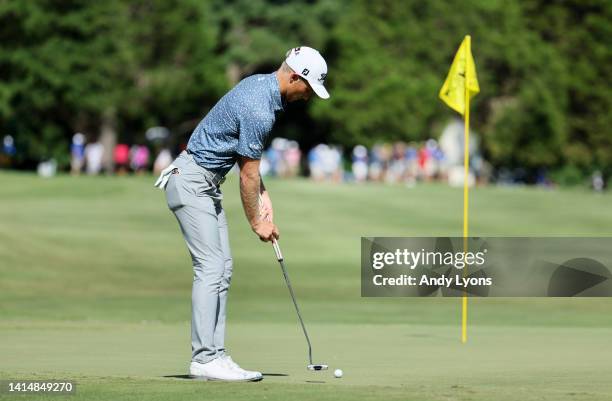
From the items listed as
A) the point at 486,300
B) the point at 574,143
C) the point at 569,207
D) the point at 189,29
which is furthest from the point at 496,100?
the point at 486,300

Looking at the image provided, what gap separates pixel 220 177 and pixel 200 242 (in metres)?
0.51

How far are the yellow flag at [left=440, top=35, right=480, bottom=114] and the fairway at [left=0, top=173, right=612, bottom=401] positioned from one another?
256cm

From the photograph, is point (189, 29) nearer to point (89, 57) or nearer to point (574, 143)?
point (89, 57)

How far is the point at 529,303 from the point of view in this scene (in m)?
24.1

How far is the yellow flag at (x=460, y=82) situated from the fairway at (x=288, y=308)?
101 inches

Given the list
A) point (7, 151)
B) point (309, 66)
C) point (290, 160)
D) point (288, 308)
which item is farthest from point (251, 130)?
point (7, 151)

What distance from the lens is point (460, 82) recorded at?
15.9 metres

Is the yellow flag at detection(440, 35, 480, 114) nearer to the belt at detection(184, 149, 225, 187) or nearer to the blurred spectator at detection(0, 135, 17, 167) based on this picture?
the belt at detection(184, 149, 225, 187)

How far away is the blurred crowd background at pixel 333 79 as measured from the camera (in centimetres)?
7212

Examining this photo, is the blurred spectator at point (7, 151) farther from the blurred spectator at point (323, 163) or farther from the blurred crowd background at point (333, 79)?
the blurred spectator at point (323, 163)

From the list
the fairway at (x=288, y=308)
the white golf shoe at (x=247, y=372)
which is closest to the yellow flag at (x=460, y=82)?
the fairway at (x=288, y=308)

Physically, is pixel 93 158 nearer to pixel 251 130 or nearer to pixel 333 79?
pixel 333 79

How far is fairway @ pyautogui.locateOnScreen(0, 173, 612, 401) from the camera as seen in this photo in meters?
10.0

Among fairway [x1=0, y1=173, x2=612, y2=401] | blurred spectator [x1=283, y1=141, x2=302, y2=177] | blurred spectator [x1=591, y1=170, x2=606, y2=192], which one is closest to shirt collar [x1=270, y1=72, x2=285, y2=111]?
fairway [x1=0, y1=173, x2=612, y2=401]
